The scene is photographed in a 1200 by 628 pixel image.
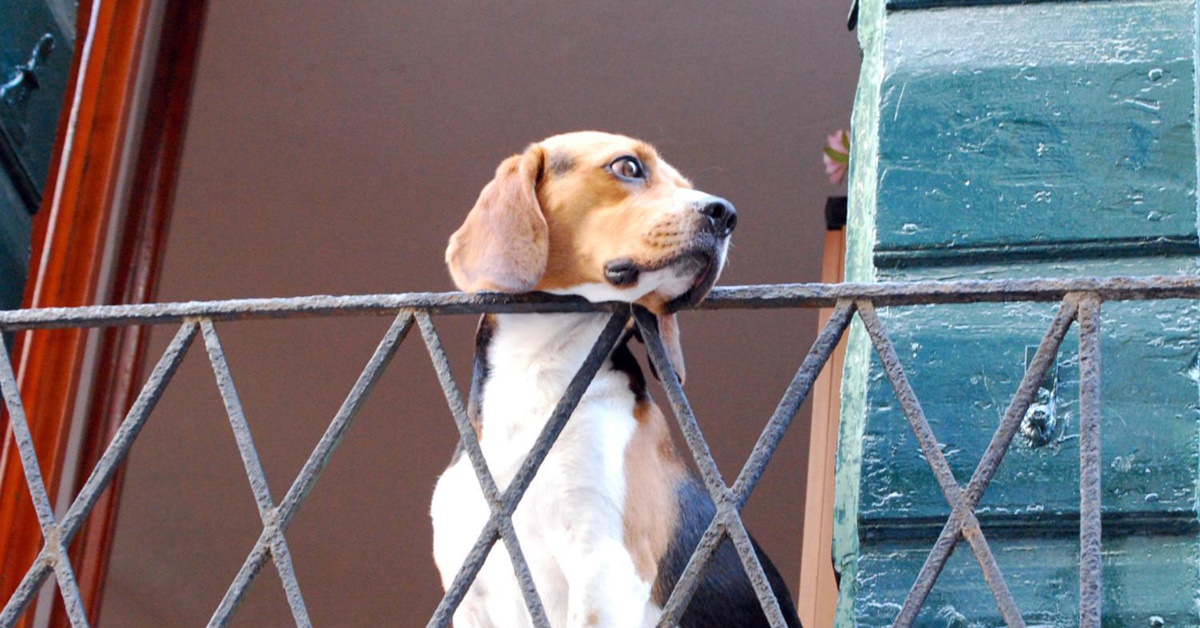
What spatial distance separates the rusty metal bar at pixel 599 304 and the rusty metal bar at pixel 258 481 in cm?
6

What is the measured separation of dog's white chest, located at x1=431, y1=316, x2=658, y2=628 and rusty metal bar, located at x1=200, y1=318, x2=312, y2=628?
0.39 m

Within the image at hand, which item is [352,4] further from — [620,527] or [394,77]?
[620,527]

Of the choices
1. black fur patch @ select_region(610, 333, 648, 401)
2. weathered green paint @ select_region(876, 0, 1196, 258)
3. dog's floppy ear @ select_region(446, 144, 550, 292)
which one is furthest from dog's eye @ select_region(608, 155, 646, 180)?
weathered green paint @ select_region(876, 0, 1196, 258)

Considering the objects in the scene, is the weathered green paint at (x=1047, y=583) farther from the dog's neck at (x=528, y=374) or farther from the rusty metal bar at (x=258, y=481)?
the rusty metal bar at (x=258, y=481)

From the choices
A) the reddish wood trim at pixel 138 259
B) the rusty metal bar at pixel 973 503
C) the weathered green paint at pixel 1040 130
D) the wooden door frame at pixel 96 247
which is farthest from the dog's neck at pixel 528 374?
the reddish wood trim at pixel 138 259

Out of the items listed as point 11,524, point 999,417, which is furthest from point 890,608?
point 11,524

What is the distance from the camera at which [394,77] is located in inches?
168

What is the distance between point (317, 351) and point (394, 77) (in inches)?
A: 35.1

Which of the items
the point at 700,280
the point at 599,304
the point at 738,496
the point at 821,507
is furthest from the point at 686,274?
the point at 821,507

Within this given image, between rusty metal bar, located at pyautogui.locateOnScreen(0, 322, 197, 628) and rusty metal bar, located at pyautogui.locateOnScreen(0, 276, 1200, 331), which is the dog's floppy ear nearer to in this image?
rusty metal bar, located at pyautogui.locateOnScreen(0, 276, 1200, 331)

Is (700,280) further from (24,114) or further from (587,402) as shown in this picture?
(24,114)

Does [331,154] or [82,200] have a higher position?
[331,154]

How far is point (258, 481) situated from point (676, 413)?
1.48 feet

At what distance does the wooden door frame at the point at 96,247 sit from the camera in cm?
299
